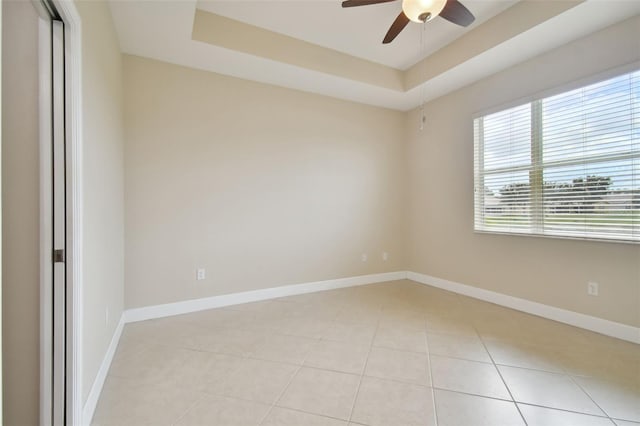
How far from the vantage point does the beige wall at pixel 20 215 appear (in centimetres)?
141

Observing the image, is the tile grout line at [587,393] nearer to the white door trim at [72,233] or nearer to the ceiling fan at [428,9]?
the ceiling fan at [428,9]

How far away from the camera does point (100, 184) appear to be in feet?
6.70

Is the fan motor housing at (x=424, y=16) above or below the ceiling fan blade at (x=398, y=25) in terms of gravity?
below

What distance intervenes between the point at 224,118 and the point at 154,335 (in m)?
2.36

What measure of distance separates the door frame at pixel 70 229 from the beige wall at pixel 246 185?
5.27 feet

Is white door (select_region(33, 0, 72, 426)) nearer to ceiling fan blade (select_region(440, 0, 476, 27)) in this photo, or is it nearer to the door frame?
the door frame

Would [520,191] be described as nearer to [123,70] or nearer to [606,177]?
[606,177]

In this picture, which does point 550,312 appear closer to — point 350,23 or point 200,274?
point 350,23

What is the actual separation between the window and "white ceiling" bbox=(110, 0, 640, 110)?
585mm

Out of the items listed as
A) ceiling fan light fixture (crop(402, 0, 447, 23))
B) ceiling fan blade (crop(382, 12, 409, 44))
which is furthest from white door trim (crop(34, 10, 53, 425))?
ceiling fan blade (crop(382, 12, 409, 44))

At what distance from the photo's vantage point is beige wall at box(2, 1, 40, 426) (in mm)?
1411

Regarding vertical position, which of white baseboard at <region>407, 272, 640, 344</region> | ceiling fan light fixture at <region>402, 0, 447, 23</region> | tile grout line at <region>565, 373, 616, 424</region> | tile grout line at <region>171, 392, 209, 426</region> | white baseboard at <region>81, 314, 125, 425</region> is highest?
ceiling fan light fixture at <region>402, 0, 447, 23</region>

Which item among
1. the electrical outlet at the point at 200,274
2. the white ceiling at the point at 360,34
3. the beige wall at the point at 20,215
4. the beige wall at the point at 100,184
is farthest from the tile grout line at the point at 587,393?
the electrical outlet at the point at 200,274

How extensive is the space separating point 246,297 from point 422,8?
3.26 m
